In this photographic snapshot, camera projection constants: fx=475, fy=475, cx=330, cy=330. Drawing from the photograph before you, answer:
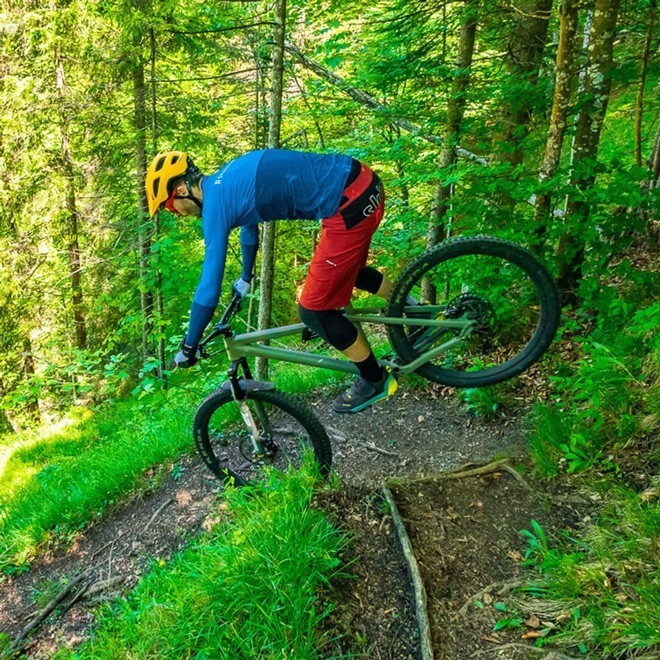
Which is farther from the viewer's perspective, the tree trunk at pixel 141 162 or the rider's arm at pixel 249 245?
the tree trunk at pixel 141 162

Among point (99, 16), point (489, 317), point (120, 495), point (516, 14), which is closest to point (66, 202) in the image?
point (99, 16)

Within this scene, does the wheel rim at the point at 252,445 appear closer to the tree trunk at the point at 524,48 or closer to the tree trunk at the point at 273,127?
the tree trunk at the point at 273,127

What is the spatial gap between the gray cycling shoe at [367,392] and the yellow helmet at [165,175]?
6.76 ft

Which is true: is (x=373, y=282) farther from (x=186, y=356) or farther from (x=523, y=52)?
(x=523, y=52)

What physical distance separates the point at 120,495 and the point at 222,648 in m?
3.55

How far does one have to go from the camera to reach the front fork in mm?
4008

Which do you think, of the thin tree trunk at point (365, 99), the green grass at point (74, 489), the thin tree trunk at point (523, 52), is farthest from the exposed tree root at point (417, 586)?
the thin tree trunk at point (365, 99)

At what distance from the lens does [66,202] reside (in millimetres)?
11625

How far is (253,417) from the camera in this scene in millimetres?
4168

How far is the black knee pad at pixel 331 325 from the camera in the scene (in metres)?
3.56

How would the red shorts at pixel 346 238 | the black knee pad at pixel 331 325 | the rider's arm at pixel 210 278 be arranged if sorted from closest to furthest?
the rider's arm at pixel 210 278 < the red shorts at pixel 346 238 < the black knee pad at pixel 331 325

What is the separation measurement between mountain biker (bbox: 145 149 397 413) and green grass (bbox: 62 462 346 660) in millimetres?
1266

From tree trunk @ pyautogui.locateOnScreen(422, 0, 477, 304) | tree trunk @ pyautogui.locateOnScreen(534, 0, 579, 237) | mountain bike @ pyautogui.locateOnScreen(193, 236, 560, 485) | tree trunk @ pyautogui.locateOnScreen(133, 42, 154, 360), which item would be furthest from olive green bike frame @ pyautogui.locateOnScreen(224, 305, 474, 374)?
tree trunk @ pyautogui.locateOnScreen(133, 42, 154, 360)

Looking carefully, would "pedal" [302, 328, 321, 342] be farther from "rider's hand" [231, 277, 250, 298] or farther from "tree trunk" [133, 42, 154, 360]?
"tree trunk" [133, 42, 154, 360]
